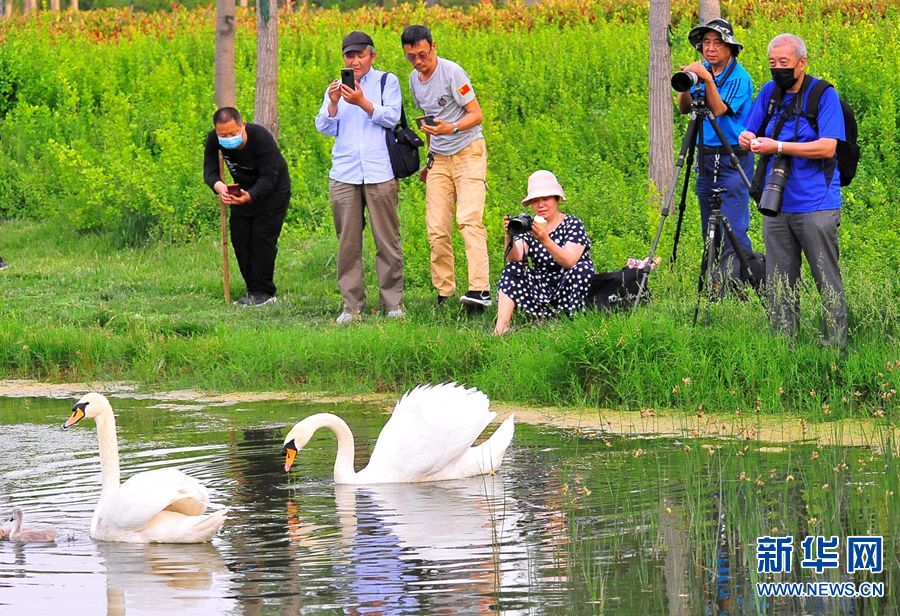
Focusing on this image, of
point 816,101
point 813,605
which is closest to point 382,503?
point 813,605

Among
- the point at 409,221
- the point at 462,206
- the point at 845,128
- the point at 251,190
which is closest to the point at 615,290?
the point at 462,206

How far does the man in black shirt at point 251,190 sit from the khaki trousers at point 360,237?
1.11 metres

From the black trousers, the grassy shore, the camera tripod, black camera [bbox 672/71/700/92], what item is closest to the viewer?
the grassy shore

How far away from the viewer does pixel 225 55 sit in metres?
18.9

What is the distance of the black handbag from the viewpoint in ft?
43.4

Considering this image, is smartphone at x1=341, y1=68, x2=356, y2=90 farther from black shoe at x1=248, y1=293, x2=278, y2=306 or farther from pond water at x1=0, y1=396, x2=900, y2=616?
pond water at x1=0, y1=396, x2=900, y2=616

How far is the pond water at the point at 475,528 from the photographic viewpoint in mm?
6262

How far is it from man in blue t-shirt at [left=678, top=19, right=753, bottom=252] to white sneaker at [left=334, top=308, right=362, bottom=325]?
3.19m

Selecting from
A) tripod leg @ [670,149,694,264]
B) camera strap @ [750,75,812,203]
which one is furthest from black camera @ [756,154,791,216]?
tripod leg @ [670,149,694,264]

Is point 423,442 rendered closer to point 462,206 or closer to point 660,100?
point 462,206

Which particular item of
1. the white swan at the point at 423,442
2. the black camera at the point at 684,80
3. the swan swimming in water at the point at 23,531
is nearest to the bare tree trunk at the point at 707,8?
the black camera at the point at 684,80

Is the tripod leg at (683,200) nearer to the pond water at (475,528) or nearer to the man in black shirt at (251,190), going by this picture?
the pond water at (475,528)

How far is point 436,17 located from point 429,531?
2424 cm

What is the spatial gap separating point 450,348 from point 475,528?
423cm
